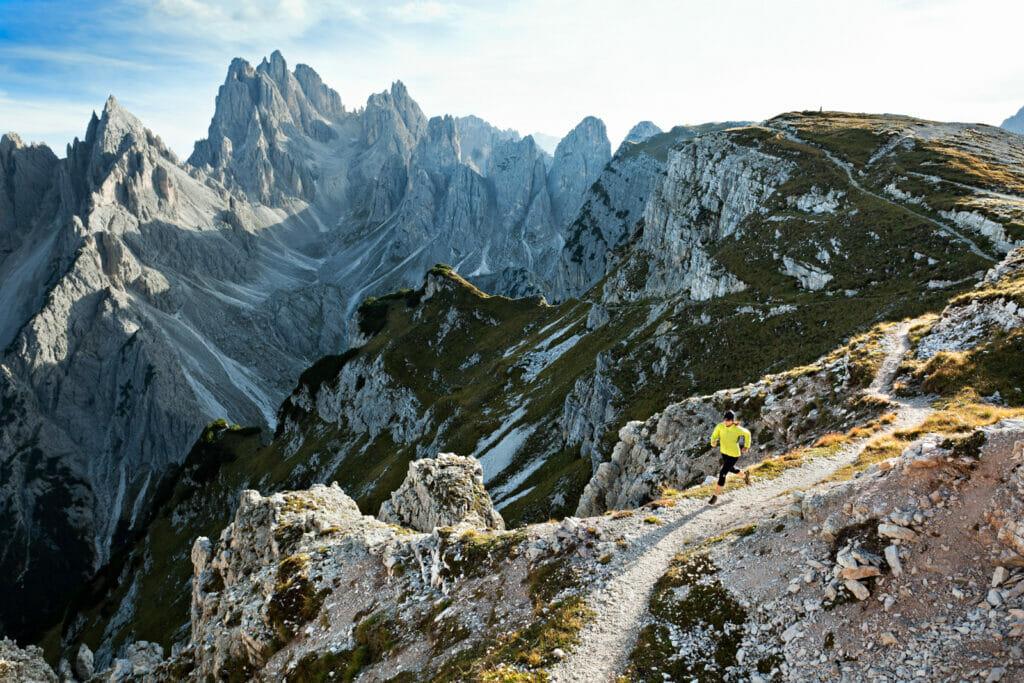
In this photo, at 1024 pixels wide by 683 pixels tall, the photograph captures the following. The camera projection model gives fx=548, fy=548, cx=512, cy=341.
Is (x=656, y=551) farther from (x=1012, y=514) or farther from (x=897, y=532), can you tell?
(x=1012, y=514)

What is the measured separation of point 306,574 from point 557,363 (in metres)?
59.2

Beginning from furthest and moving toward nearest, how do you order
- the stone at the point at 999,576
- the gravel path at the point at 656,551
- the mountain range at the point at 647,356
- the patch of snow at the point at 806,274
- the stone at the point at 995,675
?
the patch of snow at the point at 806,274
the mountain range at the point at 647,356
the gravel path at the point at 656,551
the stone at the point at 999,576
the stone at the point at 995,675

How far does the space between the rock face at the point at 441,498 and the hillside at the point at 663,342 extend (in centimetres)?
772

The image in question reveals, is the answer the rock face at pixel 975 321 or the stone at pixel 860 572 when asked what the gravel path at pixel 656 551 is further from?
the rock face at pixel 975 321

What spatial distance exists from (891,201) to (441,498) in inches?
2384

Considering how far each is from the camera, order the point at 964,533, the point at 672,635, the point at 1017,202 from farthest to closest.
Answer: the point at 1017,202 < the point at 672,635 < the point at 964,533

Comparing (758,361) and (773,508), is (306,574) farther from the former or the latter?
(758,361)

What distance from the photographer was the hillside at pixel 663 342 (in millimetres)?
43031

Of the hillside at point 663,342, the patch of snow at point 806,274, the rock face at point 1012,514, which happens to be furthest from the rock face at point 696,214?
the rock face at point 1012,514

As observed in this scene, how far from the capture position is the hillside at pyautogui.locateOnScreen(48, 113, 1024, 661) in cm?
4303

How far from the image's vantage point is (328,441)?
109m

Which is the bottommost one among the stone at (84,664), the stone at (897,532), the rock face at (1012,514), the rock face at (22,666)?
the stone at (84,664)

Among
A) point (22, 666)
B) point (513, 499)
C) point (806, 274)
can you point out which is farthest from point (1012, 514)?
point (22, 666)

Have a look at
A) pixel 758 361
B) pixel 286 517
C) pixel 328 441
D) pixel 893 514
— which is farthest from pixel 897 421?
pixel 328 441
